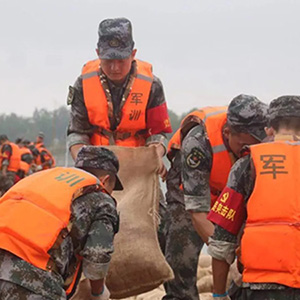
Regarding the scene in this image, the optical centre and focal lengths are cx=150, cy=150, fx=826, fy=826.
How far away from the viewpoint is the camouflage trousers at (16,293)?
3.64m

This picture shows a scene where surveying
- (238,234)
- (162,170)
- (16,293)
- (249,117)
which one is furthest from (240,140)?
(16,293)

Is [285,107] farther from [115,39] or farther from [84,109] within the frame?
[84,109]

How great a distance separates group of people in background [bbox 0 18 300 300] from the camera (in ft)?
11.4

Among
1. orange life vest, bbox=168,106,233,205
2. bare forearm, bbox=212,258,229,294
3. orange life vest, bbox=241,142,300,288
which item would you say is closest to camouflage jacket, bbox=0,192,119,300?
bare forearm, bbox=212,258,229,294

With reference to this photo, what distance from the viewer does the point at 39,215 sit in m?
3.71

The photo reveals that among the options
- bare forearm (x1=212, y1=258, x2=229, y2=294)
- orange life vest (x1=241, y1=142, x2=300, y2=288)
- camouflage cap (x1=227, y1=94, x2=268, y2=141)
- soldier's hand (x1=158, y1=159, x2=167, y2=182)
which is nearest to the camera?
orange life vest (x1=241, y1=142, x2=300, y2=288)

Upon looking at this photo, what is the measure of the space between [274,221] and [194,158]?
4.29 feet

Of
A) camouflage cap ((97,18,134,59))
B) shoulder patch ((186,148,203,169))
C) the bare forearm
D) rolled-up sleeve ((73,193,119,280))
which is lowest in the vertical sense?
the bare forearm

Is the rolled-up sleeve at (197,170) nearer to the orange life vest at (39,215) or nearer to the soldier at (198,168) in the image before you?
the soldier at (198,168)

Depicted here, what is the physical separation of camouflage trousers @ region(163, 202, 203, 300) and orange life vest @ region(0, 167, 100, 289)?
1.55 meters

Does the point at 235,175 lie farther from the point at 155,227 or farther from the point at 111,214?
the point at 155,227

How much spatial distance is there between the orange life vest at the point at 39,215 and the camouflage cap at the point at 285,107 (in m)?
0.91

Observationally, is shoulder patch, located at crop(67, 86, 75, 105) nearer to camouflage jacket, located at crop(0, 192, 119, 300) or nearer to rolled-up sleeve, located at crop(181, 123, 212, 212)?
rolled-up sleeve, located at crop(181, 123, 212, 212)

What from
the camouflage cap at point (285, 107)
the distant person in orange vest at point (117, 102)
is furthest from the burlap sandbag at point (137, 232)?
the camouflage cap at point (285, 107)
